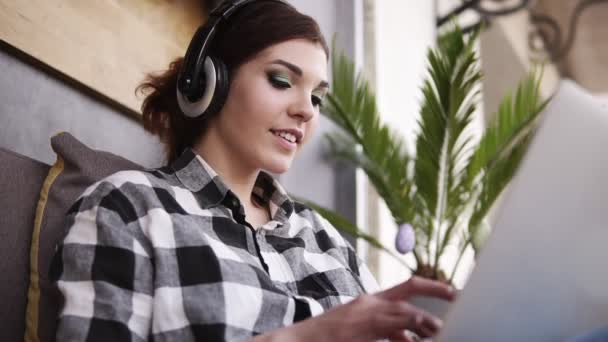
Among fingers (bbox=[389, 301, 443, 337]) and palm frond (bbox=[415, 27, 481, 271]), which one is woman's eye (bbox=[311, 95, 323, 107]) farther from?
palm frond (bbox=[415, 27, 481, 271])

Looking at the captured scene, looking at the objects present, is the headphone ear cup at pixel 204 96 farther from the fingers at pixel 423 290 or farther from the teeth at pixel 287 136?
the fingers at pixel 423 290

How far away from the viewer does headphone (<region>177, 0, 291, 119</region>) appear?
1.07m

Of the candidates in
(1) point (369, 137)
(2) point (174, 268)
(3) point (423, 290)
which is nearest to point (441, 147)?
(1) point (369, 137)

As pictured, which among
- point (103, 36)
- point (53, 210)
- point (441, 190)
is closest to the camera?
point (53, 210)

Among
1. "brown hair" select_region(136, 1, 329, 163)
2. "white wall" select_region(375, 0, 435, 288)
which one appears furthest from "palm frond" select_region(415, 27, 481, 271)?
"brown hair" select_region(136, 1, 329, 163)

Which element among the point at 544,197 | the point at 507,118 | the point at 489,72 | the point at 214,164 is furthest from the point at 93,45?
the point at 489,72

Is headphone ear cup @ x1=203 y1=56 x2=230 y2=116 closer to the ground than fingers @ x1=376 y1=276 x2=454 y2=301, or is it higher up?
higher up

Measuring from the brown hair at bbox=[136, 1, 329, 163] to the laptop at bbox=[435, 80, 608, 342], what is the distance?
2.15 feet

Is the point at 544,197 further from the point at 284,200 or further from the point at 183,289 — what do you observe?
the point at 284,200

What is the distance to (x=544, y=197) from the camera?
21.0 inches

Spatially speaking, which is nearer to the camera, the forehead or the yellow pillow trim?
the yellow pillow trim

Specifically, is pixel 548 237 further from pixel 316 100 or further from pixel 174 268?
pixel 316 100

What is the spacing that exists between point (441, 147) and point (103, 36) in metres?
1.23

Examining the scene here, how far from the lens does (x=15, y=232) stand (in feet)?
3.05
